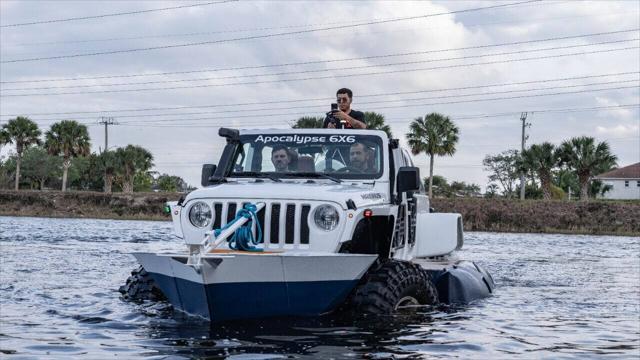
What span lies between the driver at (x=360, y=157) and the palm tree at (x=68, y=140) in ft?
257

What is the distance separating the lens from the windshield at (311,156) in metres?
11.6

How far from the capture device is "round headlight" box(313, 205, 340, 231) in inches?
389

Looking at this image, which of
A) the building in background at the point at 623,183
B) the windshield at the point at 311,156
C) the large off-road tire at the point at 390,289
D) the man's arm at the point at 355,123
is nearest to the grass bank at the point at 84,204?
the man's arm at the point at 355,123

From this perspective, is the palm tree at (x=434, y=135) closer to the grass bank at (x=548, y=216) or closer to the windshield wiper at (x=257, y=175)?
the grass bank at (x=548, y=216)

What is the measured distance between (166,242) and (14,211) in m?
42.0

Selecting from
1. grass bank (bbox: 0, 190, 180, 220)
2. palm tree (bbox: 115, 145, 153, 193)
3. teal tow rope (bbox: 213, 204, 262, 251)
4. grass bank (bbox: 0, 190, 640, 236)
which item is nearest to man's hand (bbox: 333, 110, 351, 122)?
teal tow rope (bbox: 213, 204, 262, 251)

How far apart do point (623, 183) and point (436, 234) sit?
10148 cm

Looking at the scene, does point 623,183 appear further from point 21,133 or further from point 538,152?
point 21,133

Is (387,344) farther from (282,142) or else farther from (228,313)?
(282,142)

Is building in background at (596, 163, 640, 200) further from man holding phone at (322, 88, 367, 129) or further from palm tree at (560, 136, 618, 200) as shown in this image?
man holding phone at (322, 88, 367, 129)

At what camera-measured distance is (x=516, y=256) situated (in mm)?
27891

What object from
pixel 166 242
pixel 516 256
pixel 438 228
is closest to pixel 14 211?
pixel 166 242

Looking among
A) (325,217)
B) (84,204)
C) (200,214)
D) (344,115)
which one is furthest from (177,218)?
(84,204)

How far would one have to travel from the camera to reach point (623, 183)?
109 meters
